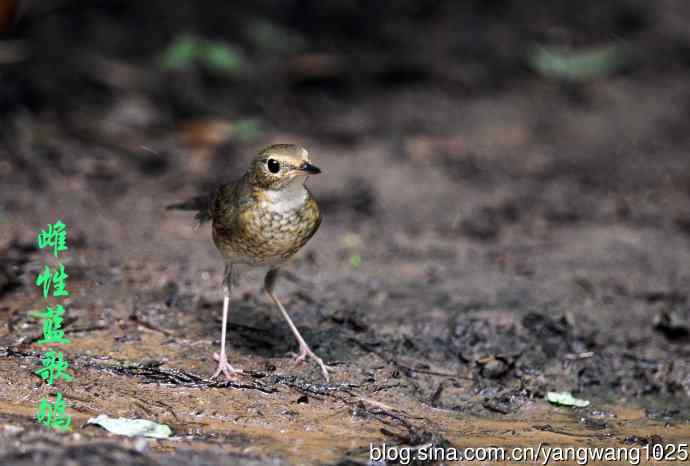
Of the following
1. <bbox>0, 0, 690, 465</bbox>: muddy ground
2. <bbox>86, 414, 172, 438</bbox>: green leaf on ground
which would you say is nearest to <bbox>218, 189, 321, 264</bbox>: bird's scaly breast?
<bbox>0, 0, 690, 465</bbox>: muddy ground

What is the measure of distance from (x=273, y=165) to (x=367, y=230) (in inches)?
144

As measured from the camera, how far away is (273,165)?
502 centimetres

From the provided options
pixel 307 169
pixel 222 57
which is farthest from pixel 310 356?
pixel 222 57

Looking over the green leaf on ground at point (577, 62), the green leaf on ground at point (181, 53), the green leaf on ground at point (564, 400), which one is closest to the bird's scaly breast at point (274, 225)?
the green leaf on ground at point (564, 400)

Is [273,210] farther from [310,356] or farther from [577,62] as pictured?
[577,62]

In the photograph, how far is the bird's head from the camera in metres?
5.00

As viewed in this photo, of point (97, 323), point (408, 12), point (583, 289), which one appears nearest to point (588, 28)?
point (408, 12)

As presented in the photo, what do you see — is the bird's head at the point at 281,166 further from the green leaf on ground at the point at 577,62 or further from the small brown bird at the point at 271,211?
the green leaf on ground at the point at 577,62

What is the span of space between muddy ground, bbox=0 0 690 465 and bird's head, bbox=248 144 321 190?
110 centimetres

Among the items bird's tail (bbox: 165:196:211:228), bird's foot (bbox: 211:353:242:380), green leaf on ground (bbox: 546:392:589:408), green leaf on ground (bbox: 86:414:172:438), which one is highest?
bird's tail (bbox: 165:196:211:228)

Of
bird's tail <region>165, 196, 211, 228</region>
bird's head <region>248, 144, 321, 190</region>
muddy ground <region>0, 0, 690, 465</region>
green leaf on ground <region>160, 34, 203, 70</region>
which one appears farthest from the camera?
green leaf on ground <region>160, 34, 203, 70</region>

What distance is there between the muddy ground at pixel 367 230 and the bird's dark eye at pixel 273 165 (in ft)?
3.84

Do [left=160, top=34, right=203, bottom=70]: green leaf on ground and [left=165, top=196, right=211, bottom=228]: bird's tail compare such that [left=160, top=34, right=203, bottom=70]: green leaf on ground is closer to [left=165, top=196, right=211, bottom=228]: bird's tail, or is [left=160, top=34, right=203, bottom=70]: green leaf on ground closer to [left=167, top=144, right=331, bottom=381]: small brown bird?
[left=165, top=196, right=211, bottom=228]: bird's tail

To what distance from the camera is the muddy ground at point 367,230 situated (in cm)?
482
